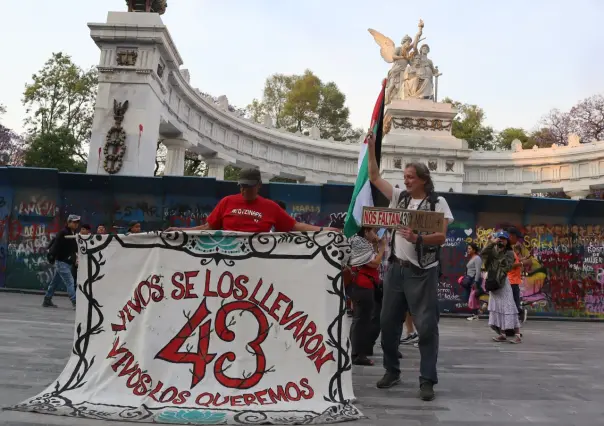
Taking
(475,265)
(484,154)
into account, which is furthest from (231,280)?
(484,154)

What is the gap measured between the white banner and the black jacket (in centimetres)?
576

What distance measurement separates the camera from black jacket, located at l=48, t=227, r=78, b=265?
9117mm

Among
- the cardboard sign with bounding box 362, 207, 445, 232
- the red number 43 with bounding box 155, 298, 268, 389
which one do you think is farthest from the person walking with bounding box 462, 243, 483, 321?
the red number 43 with bounding box 155, 298, 268, 389

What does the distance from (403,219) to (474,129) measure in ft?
163

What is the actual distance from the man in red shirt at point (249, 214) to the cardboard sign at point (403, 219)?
499mm

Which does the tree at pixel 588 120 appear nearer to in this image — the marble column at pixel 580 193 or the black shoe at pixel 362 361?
the marble column at pixel 580 193

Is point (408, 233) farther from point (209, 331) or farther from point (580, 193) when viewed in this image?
point (580, 193)

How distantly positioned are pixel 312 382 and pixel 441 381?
66.4 inches

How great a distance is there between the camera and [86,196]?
460 inches

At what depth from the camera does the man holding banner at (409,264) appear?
405 centimetres

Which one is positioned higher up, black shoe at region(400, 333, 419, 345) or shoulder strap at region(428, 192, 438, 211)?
shoulder strap at region(428, 192, 438, 211)

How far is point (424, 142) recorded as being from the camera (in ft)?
95.5

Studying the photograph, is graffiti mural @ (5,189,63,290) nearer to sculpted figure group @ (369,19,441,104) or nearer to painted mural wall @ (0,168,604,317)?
painted mural wall @ (0,168,604,317)

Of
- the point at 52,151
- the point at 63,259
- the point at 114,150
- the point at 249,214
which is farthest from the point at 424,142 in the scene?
→ the point at 249,214
